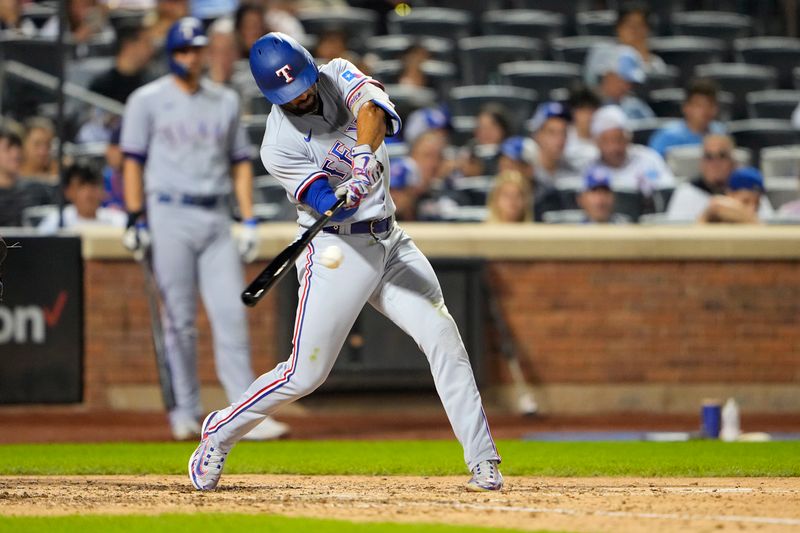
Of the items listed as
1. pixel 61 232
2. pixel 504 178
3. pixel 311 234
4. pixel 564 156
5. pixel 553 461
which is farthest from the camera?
pixel 564 156

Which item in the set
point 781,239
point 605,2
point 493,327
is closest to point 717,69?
point 605,2

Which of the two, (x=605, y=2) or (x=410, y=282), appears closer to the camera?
(x=410, y=282)

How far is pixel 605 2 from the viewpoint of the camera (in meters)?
15.5

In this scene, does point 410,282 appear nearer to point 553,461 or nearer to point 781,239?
point 553,461

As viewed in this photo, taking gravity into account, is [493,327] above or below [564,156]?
below

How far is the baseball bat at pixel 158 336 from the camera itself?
9.15 m

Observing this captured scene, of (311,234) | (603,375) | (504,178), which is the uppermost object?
(311,234)

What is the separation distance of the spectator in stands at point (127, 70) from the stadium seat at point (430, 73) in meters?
2.11

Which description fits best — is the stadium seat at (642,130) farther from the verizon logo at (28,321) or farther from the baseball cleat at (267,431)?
the verizon logo at (28,321)

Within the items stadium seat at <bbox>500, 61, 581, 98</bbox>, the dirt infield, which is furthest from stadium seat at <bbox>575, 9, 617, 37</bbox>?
the dirt infield

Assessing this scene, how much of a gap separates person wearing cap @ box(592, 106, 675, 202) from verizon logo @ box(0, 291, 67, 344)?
14.5 ft

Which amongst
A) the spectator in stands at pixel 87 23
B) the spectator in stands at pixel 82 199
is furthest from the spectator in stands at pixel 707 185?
the spectator in stands at pixel 87 23

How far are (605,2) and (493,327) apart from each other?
6237 millimetres

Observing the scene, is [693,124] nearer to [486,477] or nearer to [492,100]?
[492,100]
